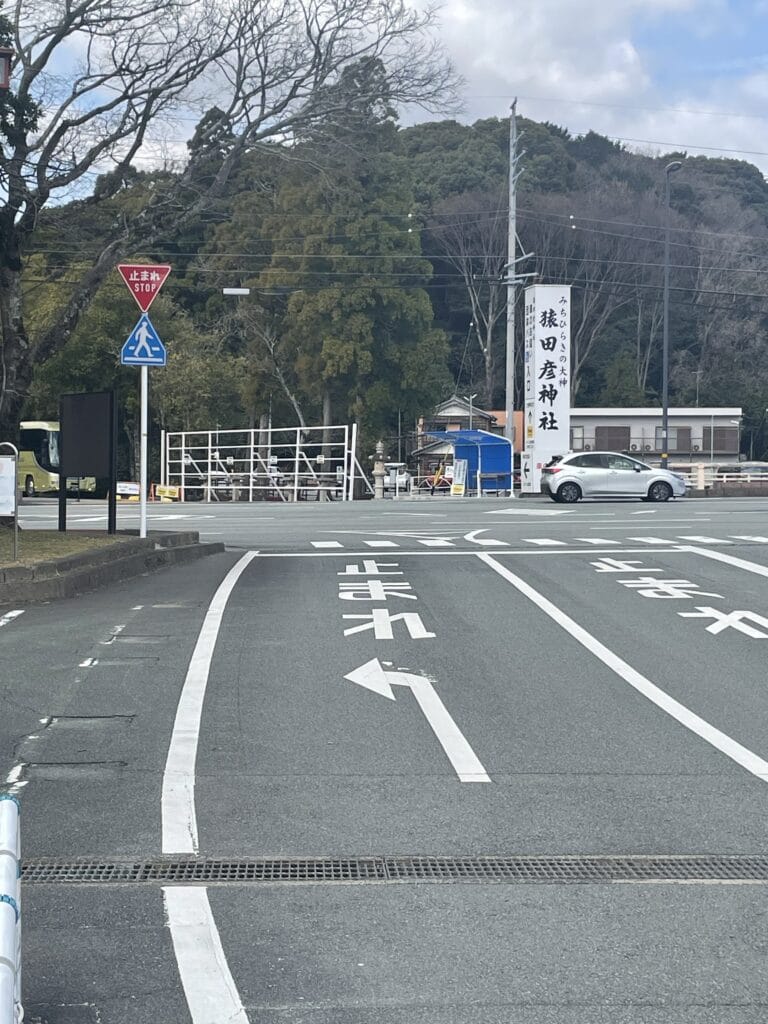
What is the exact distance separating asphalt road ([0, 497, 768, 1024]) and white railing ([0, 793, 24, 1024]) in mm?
934

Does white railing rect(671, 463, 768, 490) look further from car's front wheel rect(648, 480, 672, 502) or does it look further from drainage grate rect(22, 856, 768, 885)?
drainage grate rect(22, 856, 768, 885)

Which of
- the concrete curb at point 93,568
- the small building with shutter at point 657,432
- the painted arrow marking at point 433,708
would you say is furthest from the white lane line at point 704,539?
the small building with shutter at point 657,432

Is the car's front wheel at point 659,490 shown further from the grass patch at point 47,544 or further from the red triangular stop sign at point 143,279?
the red triangular stop sign at point 143,279

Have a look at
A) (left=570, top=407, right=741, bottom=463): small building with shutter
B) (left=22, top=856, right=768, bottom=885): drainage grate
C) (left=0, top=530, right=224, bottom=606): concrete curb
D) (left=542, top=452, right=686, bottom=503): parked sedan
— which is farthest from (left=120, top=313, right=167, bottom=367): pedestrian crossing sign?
(left=570, top=407, right=741, bottom=463): small building with shutter

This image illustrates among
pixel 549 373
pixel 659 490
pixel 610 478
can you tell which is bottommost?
pixel 659 490

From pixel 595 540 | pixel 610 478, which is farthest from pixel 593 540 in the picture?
pixel 610 478

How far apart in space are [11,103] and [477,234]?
48.2m

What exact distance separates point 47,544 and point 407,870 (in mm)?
10138

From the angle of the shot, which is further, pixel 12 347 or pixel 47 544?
pixel 12 347

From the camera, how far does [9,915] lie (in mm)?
Result: 2801

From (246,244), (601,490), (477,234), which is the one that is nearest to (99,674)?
(601,490)

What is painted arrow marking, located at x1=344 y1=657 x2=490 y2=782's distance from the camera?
6633mm

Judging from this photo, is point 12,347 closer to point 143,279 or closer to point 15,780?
point 143,279

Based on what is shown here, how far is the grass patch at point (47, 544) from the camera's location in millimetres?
12797
